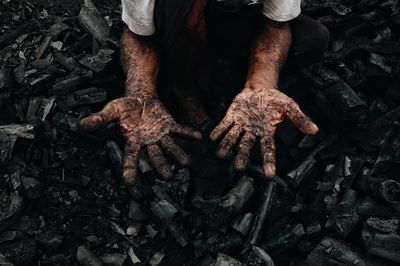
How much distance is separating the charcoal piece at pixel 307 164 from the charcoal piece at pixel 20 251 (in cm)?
204

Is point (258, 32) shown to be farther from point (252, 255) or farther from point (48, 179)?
point (48, 179)

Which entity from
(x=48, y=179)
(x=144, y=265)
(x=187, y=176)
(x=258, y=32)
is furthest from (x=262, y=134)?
(x=48, y=179)

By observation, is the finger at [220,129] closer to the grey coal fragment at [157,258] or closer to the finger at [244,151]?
the finger at [244,151]

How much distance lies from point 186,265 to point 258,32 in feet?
6.48

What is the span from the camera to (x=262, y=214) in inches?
148

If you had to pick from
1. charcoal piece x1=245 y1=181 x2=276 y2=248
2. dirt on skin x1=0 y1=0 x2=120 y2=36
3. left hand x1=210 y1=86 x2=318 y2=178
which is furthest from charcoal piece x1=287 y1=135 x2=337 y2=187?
dirt on skin x1=0 y1=0 x2=120 y2=36

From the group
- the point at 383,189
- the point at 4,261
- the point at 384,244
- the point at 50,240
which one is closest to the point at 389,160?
the point at 383,189

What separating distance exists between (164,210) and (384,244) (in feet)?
5.22

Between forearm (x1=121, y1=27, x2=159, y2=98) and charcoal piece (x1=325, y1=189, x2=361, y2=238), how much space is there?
1636 mm

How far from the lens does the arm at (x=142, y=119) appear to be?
338 cm

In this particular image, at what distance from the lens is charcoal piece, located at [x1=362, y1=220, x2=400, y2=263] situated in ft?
11.1

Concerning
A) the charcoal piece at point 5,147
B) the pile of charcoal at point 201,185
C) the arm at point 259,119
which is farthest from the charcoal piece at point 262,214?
the charcoal piece at point 5,147

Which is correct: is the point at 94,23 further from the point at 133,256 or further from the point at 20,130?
the point at 133,256

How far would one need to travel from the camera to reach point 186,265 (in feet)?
12.3
